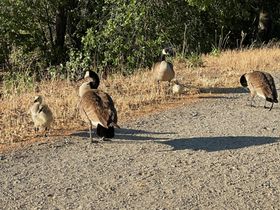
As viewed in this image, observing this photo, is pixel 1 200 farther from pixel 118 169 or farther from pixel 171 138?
pixel 171 138

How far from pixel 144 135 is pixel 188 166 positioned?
5.49ft

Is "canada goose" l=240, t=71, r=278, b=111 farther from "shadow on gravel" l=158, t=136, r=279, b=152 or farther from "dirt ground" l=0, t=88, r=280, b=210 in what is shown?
"shadow on gravel" l=158, t=136, r=279, b=152

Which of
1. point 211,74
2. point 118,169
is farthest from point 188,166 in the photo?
point 211,74

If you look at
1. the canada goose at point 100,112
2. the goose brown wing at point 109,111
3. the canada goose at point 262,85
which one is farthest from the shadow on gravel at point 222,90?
the goose brown wing at point 109,111

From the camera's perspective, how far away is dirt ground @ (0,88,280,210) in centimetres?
602

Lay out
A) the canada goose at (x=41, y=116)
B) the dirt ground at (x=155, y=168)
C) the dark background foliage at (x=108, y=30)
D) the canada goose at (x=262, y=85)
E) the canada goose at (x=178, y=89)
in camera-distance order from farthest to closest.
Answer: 1. the dark background foliage at (x=108, y=30)
2. the canada goose at (x=178, y=89)
3. the canada goose at (x=262, y=85)
4. the canada goose at (x=41, y=116)
5. the dirt ground at (x=155, y=168)

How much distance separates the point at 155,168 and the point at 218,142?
1.59 metres

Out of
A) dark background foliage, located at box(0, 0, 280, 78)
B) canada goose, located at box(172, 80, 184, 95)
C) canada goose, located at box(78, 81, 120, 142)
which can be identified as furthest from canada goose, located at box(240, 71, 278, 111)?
dark background foliage, located at box(0, 0, 280, 78)

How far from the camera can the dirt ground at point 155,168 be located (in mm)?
6020

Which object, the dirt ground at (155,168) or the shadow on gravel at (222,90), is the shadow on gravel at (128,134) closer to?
the dirt ground at (155,168)

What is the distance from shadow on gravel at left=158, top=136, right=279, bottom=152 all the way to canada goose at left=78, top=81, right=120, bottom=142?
1134mm

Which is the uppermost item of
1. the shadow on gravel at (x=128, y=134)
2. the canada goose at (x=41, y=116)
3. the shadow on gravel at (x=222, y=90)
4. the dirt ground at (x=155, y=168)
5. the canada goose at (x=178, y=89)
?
the canada goose at (x=178, y=89)

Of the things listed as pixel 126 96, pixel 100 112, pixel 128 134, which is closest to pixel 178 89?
pixel 126 96

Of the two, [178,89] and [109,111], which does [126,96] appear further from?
[109,111]
